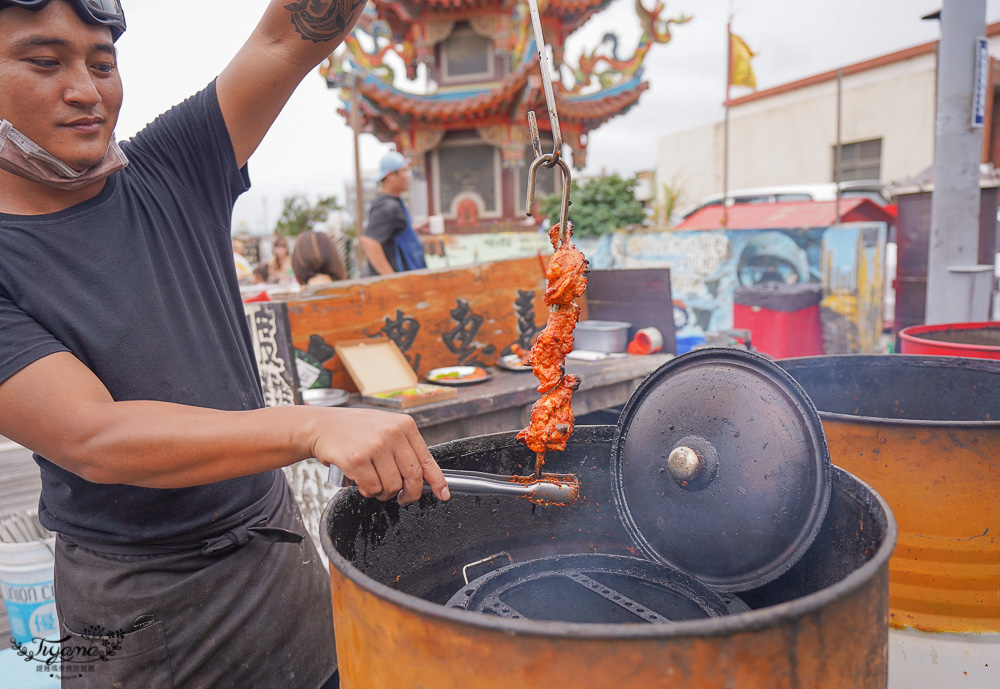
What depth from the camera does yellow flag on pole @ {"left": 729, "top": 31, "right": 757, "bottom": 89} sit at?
9312 millimetres

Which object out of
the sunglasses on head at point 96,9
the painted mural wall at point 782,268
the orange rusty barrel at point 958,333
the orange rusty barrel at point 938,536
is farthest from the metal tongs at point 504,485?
the painted mural wall at point 782,268

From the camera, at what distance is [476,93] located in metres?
14.7

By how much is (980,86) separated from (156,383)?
188 inches

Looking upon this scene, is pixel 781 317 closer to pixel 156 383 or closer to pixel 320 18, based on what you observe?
pixel 320 18

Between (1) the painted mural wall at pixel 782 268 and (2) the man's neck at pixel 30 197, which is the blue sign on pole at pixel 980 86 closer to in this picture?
(1) the painted mural wall at pixel 782 268

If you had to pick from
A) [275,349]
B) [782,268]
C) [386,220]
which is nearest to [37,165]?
[275,349]

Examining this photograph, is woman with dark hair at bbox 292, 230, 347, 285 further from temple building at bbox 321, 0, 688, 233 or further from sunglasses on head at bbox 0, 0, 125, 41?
temple building at bbox 321, 0, 688, 233

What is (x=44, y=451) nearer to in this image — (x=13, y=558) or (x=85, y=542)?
(x=85, y=542)

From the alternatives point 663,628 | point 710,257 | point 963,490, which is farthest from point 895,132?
point 663,628

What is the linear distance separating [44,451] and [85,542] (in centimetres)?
51

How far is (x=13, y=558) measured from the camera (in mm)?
2689

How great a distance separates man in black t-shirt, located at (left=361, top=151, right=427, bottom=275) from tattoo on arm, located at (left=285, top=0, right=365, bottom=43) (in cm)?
361

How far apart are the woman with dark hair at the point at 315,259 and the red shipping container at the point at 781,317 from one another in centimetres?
440

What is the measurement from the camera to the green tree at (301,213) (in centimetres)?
2084
